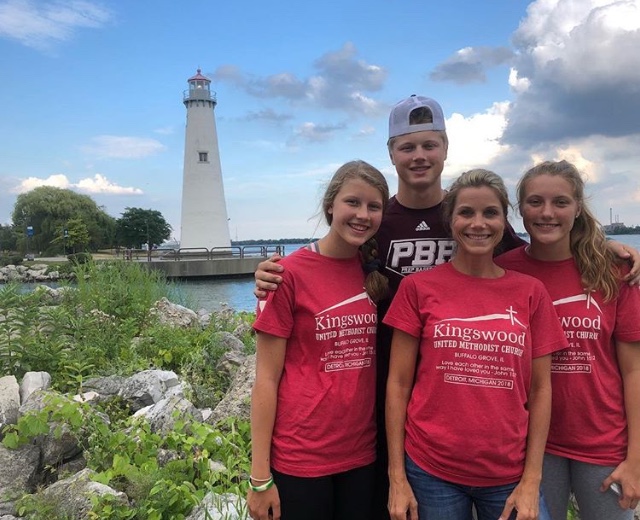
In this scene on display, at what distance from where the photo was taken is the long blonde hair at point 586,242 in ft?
6.54

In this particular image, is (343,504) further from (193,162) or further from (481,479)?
(193,162)

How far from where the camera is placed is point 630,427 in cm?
198

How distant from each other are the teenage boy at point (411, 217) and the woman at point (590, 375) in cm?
35

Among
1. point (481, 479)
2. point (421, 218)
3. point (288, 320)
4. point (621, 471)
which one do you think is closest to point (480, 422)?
point (481, 479)

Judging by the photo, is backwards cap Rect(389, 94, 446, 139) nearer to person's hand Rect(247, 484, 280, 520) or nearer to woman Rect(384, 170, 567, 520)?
woman Rect(384, 170, 567, 520)

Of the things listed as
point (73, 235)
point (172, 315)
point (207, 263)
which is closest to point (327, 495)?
point (172, 315)

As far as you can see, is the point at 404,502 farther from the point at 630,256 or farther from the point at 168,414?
the point at 168,414

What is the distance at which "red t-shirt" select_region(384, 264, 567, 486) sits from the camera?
5.88 ft

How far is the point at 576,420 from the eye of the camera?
198 centimetres

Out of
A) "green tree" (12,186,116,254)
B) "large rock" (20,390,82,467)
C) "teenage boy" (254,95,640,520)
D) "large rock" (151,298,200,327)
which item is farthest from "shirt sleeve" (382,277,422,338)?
"green tree" (12,186,116,254)

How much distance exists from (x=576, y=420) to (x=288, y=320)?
1.16 metres

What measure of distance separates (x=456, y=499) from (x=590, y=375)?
691 millimetres

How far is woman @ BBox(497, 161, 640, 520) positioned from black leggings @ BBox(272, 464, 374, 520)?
0.72 metres

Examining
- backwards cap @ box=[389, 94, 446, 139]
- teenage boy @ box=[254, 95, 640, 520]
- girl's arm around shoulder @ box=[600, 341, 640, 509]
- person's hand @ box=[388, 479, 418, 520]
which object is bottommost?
person's hand @ box=[388, 479, 418, 520]
